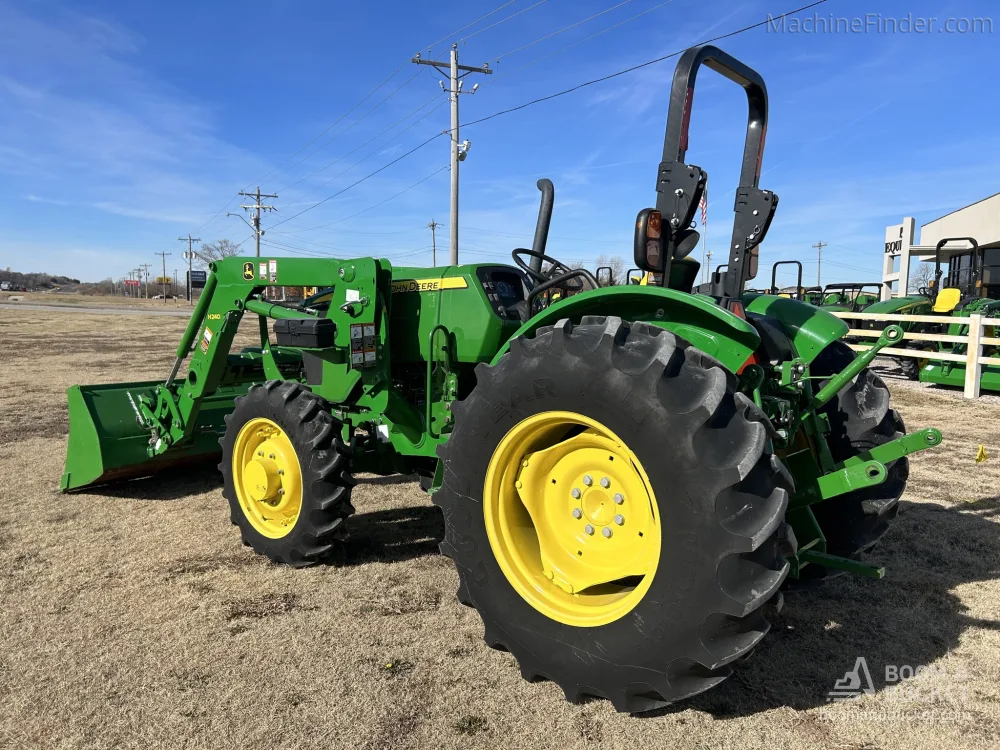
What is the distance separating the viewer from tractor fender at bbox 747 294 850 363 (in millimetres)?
3158

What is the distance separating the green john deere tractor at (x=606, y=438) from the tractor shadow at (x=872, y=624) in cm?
28

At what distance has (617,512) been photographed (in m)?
2.54

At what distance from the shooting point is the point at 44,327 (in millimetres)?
23328

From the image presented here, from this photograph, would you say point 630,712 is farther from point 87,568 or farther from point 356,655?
point 87,568

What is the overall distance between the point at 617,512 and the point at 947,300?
38.5 ft

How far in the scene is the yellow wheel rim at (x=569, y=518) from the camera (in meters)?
2.48

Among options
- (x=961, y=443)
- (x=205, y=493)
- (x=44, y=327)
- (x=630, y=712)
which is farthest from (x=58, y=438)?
(x=44, y=327)

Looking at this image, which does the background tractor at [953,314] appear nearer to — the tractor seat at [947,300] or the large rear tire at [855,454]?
the tractor seat at [947,300]

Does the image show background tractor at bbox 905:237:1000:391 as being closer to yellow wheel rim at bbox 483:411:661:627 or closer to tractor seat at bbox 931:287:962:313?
tractor seat at bbox 931:287:962:313

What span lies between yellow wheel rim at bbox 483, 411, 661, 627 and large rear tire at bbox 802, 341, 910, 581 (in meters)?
1.15

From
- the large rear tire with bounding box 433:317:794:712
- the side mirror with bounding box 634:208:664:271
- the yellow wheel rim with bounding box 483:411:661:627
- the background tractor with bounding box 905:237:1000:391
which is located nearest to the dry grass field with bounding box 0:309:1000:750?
the large rear tire with bounding box 433:317:794:712

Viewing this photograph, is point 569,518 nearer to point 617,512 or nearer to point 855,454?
point 617,512
